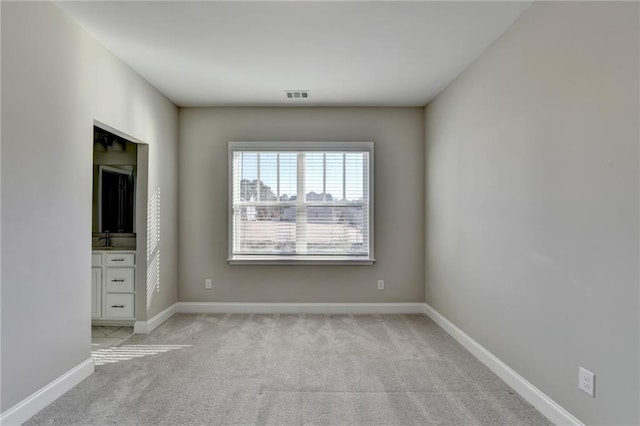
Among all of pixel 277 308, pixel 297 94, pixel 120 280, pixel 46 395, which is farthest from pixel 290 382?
pixel 297 94

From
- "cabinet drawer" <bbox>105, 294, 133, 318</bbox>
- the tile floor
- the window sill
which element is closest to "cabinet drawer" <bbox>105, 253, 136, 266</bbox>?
"cabinet drawer" <bbox>105, 294, 133, 318</bbox>

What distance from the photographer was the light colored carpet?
209 centimetres

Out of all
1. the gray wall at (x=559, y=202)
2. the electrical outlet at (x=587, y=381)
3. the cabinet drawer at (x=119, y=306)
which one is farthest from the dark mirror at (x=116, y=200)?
the electrical outlet at (x=587, y=381)

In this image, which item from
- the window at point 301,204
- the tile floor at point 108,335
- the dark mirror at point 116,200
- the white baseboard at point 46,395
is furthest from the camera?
the window at point 301,204

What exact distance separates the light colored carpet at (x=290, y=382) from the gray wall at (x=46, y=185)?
0.41 m

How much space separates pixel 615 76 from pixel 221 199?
387cm

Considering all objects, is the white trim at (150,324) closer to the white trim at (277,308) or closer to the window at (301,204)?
the white trim at (277,308)

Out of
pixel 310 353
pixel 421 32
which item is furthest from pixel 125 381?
pixel 421 32

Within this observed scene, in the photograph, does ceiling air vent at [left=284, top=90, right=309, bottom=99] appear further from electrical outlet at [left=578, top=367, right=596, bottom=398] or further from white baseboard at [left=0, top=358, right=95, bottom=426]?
electrical outlet at [left=578, top=367, right=596, bottom=398]

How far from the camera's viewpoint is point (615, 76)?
165cm

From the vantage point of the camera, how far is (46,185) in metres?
2.20

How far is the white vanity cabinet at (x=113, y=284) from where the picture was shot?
3717 millimetres

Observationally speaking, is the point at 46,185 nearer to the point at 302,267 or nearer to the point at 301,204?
the point at 301,204

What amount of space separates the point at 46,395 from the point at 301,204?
2961 mm
